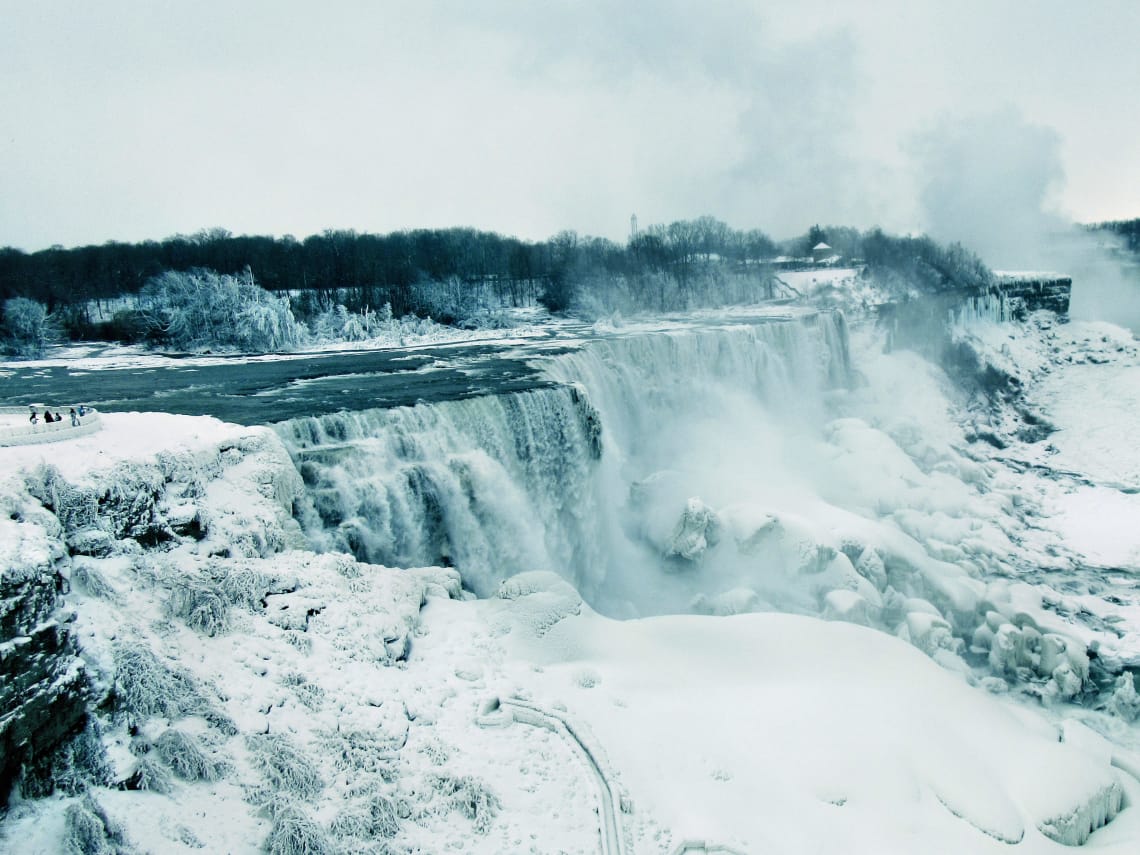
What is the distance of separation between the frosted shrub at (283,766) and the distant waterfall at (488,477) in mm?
5905

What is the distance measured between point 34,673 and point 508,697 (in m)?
5.19

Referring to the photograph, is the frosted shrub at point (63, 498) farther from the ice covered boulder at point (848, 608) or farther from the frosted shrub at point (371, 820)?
the ice covered boulder at point (848, 608)

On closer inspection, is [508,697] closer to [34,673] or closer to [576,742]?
[576,742]

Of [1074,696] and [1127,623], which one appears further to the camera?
[1127,623]

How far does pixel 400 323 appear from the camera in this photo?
145 feet

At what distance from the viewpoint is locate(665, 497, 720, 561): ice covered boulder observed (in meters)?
17.7

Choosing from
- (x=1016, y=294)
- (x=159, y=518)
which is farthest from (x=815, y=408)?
(x=159, y=518)

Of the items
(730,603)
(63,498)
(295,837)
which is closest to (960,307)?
(730,603)

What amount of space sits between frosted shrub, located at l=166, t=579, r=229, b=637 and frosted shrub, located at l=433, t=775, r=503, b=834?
3534 mm

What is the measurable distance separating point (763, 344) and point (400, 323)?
23484 millimetres

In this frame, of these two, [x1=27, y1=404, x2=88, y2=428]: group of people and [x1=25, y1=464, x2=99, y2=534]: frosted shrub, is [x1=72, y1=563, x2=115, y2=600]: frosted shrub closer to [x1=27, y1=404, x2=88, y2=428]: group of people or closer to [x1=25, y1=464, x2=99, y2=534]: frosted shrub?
[x1=25, y1=464, x2=99, y2=534]: frosted shrub

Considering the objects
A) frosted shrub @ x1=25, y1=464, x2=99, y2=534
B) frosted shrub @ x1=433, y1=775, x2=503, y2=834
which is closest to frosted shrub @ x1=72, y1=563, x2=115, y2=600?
frosted shrub @ x1=25, y1=464, x2=99, y2=534

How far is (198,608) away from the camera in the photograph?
8820 millimetres

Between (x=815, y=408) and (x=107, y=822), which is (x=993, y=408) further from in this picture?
(x=107, y=822)
